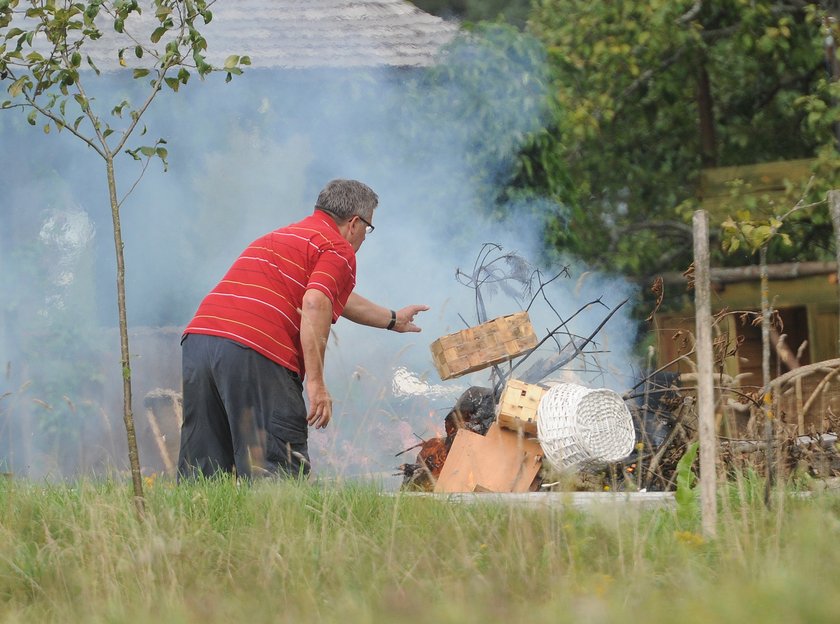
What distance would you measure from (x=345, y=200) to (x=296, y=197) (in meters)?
3.62

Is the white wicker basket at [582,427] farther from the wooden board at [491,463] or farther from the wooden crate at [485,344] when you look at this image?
the wooden crate at [485,344]

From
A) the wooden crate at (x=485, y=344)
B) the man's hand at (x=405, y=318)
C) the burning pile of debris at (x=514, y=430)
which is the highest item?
the man's hand at (x=405, y=318)

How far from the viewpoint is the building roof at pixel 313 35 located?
9.57 metres

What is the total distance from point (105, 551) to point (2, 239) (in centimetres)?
598

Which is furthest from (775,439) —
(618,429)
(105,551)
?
(105,551)

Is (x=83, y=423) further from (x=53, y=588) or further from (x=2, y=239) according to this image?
(x=53, y=588)

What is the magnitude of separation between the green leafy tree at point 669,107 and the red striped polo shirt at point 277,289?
14.3ft

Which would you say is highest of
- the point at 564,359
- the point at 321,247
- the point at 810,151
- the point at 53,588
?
the point at 810,151

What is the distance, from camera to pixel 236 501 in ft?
16.5

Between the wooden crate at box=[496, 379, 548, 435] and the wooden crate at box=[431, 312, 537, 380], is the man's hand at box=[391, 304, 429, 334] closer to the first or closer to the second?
the wooden crate at box=[431, 312, 537, 380]

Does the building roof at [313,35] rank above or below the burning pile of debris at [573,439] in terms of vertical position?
above

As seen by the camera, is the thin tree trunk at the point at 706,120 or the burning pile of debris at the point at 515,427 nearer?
the burning pile of debris at the point at 515,427

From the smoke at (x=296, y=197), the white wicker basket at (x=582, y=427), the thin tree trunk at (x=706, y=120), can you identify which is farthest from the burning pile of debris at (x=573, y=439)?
the thin tree trunk at (x=706, y=120)

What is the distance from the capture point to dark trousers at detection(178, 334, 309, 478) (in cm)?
575
